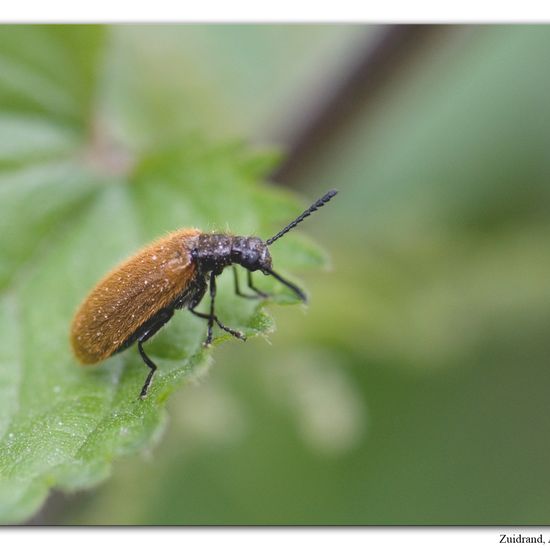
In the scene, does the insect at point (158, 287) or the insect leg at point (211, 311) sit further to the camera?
the insect at point (158, 287)

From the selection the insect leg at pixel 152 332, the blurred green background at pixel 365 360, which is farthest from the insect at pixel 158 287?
the blurred green background at pixel 365 360

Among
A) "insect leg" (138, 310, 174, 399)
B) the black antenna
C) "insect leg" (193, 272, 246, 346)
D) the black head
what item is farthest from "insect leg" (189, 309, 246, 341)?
the black antenna

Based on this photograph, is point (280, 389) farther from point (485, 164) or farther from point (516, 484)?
point (485, 164)

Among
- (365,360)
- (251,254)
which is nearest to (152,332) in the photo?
(251,254)

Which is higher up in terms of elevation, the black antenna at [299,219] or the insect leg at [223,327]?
the black antenna at [299,219]

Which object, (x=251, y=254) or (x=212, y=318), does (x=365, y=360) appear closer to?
(x=251, y=254)

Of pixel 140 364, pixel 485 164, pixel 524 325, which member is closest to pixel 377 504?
pixel 524 325

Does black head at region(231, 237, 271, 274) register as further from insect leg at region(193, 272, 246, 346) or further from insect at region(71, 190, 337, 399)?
insect leg at region(193, 272, 246, 346)

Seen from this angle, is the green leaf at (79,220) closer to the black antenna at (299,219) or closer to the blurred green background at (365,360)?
the black antenna at (299,219)
